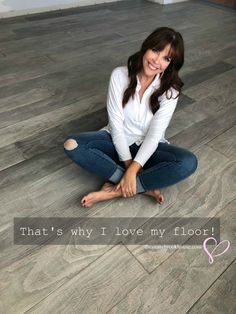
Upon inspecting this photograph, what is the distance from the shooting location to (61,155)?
1.44 m

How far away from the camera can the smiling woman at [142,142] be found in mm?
1135

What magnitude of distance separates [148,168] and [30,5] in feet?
7.65

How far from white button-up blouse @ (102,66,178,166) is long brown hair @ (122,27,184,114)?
0.02 m

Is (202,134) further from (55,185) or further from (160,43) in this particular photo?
(55,185)

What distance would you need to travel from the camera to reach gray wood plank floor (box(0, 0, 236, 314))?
38.4 inches

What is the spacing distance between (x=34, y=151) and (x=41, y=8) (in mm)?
2022

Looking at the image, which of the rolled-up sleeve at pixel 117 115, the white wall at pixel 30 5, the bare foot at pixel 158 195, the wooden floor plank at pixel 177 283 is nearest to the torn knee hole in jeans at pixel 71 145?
the rolled-up sleeve at pixel 117 115

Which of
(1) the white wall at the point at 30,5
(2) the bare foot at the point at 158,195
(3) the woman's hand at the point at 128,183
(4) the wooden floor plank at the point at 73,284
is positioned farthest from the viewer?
(1) the white wall at the point at 30,5

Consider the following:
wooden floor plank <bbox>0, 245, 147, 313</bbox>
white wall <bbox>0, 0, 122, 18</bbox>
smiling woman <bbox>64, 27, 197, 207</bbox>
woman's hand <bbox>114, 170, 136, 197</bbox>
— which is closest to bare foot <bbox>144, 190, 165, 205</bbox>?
smiling woman <bbox>64, 27, 197, 207</bbox>

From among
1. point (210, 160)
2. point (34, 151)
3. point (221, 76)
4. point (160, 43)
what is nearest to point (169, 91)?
point (160, 43)

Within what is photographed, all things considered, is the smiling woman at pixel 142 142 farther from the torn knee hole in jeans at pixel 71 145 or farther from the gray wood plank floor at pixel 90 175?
the gray wood plank floor at pixel 90 175

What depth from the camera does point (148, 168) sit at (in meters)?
1.22

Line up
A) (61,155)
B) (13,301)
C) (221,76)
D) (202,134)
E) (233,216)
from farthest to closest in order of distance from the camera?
(221,76)
(202,134)
(61,155)
(233,216)
(13,301)

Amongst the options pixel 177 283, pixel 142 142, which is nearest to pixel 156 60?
pixel 142 142
